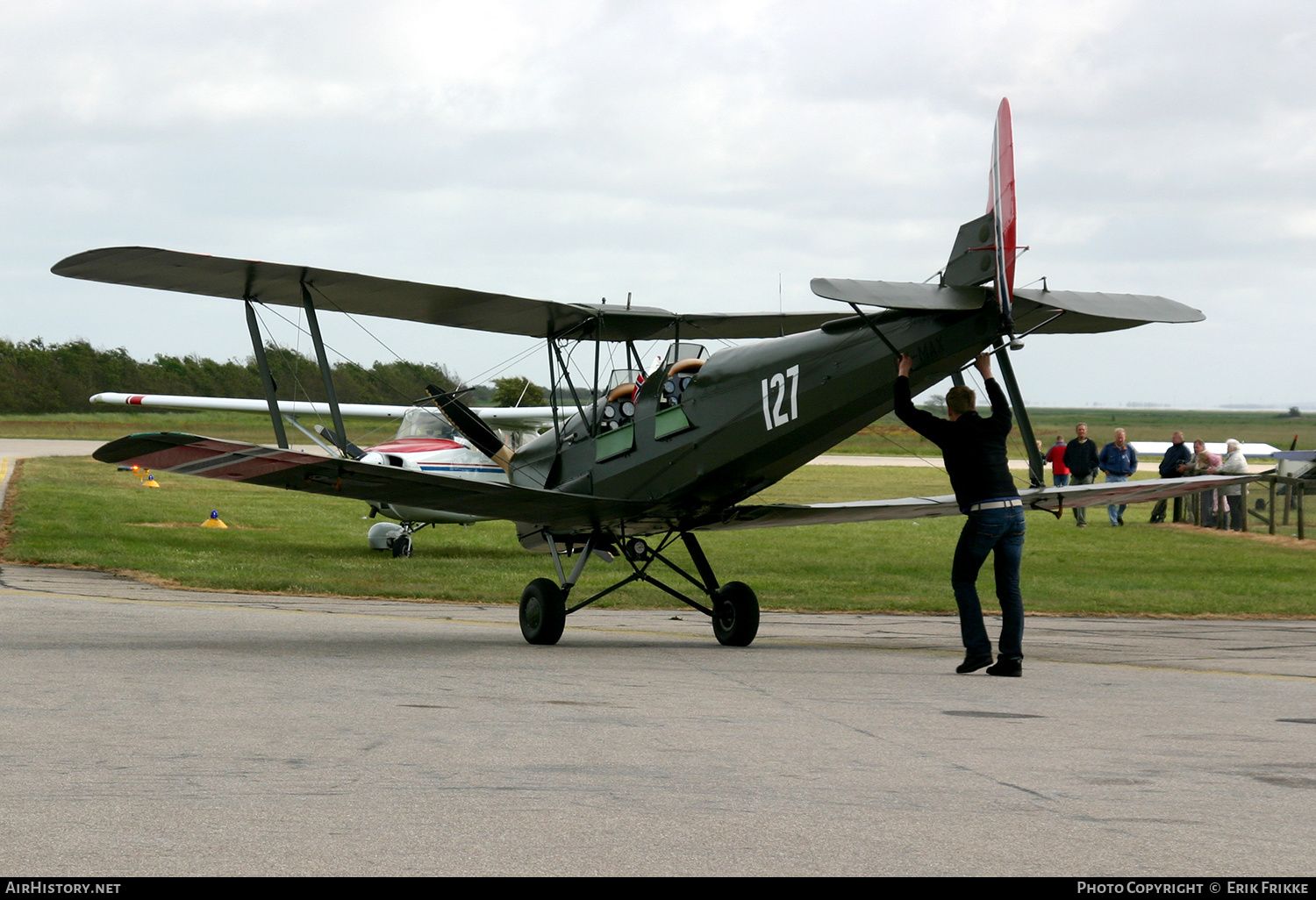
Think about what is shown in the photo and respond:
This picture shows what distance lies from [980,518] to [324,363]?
6.19 metres

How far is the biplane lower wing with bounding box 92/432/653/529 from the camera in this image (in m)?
9.66

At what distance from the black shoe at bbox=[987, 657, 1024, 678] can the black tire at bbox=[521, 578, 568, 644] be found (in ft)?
12.6

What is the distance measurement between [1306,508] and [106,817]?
90.9 ft

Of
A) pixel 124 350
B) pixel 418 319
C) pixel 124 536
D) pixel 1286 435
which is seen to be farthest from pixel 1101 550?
pixel 1286 435

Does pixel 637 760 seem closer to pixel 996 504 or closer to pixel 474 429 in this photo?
pixel 996 504

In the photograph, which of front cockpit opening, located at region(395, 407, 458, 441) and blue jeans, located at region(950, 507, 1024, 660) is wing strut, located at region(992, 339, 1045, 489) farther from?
front cockpit opening, located at region(395, 407, 458, 441)

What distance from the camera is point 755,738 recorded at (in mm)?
6441

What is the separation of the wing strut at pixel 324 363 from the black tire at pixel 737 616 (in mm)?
3662

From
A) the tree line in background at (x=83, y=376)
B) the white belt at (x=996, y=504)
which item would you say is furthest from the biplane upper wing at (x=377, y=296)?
the tree line in background at (x=83, y=376)

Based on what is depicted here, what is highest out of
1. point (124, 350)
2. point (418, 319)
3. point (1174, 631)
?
point (124, 350)

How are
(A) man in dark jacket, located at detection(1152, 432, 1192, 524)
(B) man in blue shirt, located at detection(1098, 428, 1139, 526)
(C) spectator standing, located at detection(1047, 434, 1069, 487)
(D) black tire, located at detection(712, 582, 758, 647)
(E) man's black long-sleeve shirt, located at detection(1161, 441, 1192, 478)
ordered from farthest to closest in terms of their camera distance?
1. (C) spectator standing, located at detection(1047, 434, 1069, 487)
2. (B) man in blue shirt, located at detection(1098, 428, 1139, 526)
3. (E) man's black long-sleeve shirt, located at detection(1161, 441, 1192, 478)
4. (A) man in dark jacket, located at detection(1152, 432, 1192, 524)
5. (D) black tire, located at detection(712, 582, 758, 647)

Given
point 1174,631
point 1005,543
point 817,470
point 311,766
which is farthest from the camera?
point 817,470

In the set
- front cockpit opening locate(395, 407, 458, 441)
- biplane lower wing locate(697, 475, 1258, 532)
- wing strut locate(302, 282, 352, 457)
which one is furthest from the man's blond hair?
front cockpit opening locate(395, 407, 458, 441)

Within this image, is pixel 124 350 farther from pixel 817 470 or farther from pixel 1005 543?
pixel 1005 543
